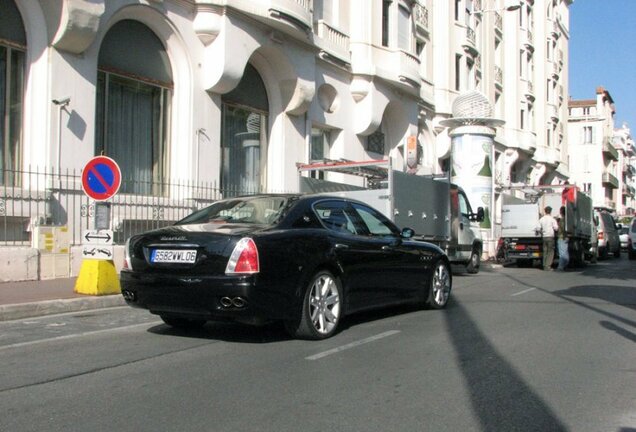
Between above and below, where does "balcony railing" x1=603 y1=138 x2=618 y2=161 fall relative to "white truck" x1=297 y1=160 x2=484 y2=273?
above

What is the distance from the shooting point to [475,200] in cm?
2492

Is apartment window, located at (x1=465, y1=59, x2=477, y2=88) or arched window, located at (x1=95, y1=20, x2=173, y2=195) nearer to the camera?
arched window, located at (x1=95, y1=20, x2=173, y2=195)

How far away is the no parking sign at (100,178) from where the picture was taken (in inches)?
393

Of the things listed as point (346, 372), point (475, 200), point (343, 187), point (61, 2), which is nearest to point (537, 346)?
point (346, 372)

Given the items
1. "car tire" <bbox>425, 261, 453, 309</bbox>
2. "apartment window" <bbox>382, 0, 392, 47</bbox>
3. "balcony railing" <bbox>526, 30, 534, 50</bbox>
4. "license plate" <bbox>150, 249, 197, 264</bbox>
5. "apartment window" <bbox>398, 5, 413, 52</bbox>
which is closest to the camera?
"license plate" <bbox>150, 249, 197, 264</bbox>

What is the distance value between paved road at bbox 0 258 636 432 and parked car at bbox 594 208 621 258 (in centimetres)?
2319

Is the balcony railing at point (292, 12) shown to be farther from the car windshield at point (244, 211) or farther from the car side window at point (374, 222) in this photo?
the car windshield at point (244, 211)

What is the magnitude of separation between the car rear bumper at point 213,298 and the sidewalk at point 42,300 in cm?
279

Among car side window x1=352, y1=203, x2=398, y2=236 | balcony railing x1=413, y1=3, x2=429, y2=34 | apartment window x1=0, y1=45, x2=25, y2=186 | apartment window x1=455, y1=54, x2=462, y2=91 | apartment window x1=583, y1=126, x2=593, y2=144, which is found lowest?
car side window x1=352, y1=203, x2=398, y2=236

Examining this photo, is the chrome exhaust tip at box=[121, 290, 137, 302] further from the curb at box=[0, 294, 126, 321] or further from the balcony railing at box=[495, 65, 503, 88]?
the balcony railing at box=[495, 65, 503, 88]

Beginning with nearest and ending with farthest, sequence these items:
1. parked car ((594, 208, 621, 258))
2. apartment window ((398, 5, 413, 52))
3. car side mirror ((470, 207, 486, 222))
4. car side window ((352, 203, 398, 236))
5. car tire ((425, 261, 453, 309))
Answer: car side window ((352, 203, 398, 236)) < car tire ((425, 261, 453, 309)) < car side mirror ((470, 207, 486, 222)) < apartment window ((398, 5, 413, 52)) < parked car ((594, 208, 621, 258))

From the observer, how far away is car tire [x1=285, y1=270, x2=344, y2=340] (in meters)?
6.71

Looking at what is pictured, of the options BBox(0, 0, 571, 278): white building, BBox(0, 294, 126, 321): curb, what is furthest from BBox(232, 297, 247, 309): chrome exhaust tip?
BBox(0, 0, 571, 278): white building

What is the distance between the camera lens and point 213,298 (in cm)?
621
